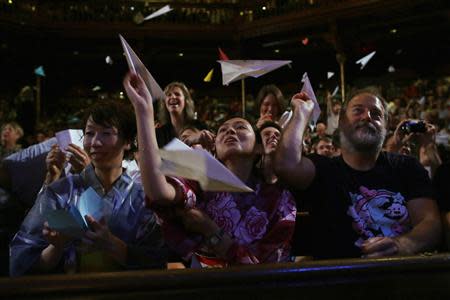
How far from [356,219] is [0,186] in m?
1.79

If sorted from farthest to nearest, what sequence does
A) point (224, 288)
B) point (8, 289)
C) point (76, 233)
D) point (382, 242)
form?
1. point (382, 242)
2. point (76, 233)
3. point (224, 288)
4. point (8, 289)

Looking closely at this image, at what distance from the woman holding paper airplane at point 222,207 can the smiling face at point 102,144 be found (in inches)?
12.8

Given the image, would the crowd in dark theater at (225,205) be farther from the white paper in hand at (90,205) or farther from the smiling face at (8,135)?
the smiling face at (8,135)

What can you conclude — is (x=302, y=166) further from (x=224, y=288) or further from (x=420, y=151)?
(x=420, y=151)

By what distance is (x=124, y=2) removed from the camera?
1099cm

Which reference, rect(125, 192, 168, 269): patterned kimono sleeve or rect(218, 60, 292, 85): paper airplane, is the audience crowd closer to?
rect(125, 192, 168, 269): patterned kimono sleeve

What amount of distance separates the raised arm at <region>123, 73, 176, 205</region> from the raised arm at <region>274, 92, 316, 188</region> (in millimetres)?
475

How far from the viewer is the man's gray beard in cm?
230

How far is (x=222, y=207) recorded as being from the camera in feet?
7.31

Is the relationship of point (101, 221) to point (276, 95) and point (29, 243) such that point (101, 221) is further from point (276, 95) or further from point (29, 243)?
point (276, 95)

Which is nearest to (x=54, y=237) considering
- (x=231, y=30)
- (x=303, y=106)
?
(x=303, y=106)

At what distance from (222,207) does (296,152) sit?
385mm

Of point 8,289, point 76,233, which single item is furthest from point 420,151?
point 8,289

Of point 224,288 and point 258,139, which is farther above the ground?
point 258,139
